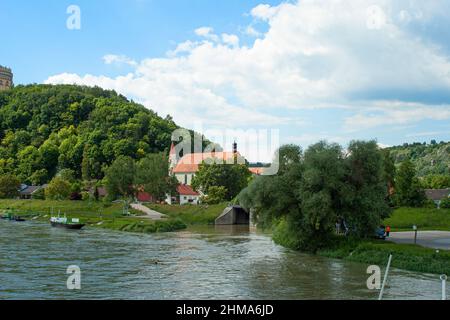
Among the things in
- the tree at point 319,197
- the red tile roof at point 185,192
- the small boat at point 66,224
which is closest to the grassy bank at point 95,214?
the small boat at point 66,224

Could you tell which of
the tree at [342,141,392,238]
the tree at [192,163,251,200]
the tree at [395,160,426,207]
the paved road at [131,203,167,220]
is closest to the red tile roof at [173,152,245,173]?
the tree at [192,163,251,200]

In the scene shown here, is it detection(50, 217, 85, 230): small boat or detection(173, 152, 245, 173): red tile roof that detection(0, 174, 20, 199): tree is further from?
detection(50, 217, 85, 230): small boat

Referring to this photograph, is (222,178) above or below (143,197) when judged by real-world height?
above

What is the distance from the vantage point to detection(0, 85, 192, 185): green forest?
16100 centimetres

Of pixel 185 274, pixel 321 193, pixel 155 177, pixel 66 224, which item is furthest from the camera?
pixel 155 177

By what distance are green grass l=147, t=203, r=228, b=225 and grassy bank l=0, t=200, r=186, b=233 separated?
19.0 feet

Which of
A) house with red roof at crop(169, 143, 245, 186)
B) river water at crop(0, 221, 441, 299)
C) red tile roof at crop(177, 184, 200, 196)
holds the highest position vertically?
house with red roof at crop(169, 143, 245, 186)

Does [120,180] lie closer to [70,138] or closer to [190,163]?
[190,163]

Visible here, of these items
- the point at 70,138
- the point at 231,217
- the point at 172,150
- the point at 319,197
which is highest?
the point at 70,138

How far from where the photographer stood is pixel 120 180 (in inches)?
4409

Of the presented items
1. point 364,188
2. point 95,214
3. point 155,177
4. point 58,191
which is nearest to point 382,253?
point 364,188

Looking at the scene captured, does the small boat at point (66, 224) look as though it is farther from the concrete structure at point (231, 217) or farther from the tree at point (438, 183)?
the tree at point (438, 183)

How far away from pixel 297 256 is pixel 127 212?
187 feet

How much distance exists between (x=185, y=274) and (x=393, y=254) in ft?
54.5
